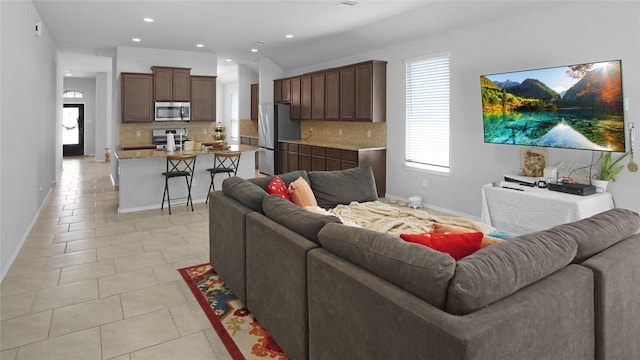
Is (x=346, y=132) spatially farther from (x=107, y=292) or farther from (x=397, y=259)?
(x=397, y=259)

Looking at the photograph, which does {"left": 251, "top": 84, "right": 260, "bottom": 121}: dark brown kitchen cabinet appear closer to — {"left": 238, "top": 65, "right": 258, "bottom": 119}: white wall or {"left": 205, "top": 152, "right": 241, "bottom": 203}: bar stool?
{"left": 238, "top": 65, "right": 258, "bottom": 119}: white wall

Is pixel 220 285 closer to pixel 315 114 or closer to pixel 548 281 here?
pixel 548 281

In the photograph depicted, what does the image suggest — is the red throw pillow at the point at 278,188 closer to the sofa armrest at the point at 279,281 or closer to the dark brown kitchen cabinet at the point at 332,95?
the sofa armrest at the point at 279,281

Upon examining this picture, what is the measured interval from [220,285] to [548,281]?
8.45ft

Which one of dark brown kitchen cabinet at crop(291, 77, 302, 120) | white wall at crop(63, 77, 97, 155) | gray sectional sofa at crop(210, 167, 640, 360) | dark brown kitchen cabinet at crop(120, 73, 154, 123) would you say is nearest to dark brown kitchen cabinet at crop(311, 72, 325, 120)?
dark brown kitchen cabinet at crop(291, 77, 302, 120)

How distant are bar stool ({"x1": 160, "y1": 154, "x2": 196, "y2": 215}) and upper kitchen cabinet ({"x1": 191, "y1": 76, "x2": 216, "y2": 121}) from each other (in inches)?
91.3

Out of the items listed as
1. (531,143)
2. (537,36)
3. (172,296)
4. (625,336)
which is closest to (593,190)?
(531,143)

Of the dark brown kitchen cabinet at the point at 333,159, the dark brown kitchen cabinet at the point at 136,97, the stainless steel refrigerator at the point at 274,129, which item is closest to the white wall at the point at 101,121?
the dark brown kitchen cabinet at the point at 136,97

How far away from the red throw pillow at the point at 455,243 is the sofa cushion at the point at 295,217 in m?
0.53

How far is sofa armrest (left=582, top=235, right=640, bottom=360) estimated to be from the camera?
1.83 m

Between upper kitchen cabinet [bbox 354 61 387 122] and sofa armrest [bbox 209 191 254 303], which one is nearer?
sofa armrest [bbox 209 191 254 303]

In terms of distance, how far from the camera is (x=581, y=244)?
1.95m

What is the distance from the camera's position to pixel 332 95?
318 inches

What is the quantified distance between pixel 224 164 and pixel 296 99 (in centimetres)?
280
